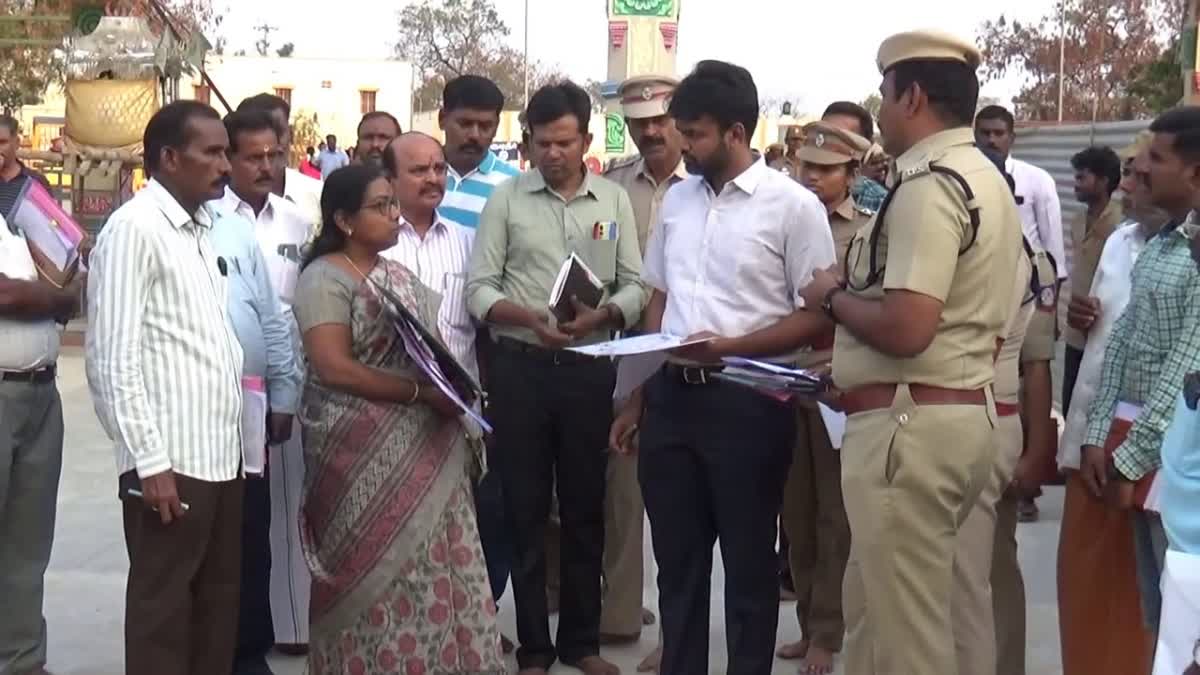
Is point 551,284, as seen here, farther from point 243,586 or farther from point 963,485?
point 963,485

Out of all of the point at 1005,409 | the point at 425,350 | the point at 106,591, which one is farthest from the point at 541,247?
the point at 106,591

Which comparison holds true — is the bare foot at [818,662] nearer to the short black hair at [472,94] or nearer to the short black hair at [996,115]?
the short black hair at [472,94]

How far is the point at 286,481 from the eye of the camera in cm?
521

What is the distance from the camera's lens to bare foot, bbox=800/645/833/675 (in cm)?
518

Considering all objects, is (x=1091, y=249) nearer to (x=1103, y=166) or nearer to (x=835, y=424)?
(x=1103, y=166)

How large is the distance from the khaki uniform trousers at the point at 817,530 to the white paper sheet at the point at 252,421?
1.86 m

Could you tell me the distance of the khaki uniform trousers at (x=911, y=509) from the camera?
11.9 ft

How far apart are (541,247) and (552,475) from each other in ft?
2.60

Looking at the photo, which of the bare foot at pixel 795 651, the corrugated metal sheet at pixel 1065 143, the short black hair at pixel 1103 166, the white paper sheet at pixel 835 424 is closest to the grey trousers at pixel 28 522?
the white paper sheet at pixel 835 424

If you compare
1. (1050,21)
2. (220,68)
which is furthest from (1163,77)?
(220,68)

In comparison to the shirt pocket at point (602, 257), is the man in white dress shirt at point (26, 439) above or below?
below

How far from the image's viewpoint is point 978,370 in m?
3.65

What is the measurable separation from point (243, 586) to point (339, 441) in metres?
0.95

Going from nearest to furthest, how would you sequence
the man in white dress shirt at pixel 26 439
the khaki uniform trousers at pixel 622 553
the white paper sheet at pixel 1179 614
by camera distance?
1. the white paper sheet at pixel 1179 614
2. the man in white dress shirt at pixel 26 439
3. the khaki uniform trousers at pixel 622 553
